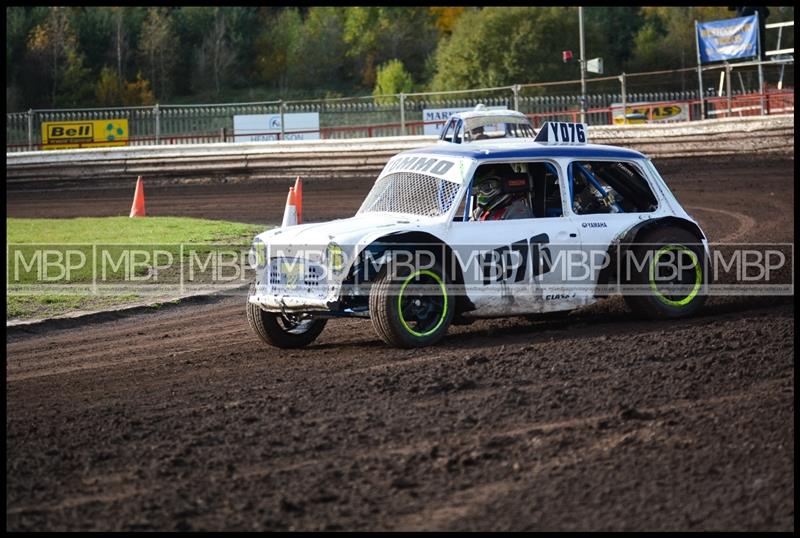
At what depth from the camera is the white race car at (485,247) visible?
8.62 meters

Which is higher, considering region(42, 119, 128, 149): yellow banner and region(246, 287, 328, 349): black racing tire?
region(42, 119, 128, 149): yellow banner

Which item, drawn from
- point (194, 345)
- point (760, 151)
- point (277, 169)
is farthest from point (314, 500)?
point (277, 169)

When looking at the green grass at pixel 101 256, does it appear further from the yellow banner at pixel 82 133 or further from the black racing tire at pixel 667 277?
the yellow banner at pixel 82 133

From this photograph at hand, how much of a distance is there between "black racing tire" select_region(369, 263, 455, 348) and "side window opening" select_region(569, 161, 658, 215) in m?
1.68

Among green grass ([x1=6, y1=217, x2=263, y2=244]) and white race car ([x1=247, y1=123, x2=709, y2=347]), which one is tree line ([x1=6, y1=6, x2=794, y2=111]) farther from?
white race car ([x1=247, y1=123, x2=709, y2=347])

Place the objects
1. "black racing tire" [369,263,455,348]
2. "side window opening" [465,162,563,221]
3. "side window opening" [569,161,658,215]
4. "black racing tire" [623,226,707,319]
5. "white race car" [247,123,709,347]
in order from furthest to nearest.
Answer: "side window opening" [569,161,658,215] < "side window opening" [465,162,563,221] < "black racing tire" [623,226,707,319] < "white race car" [247,123,709,347] < "black racing tire" [369,263,455,348]

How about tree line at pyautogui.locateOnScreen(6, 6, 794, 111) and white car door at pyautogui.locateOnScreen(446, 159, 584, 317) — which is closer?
white car door at pyautogui.locateOnScreen(446, 159, 584, 317)

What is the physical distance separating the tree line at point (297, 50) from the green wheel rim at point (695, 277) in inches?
2060

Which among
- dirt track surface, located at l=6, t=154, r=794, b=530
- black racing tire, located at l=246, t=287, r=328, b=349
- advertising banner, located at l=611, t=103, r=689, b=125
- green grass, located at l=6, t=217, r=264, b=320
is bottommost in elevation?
dirt track surface, located at l=6, t=154, r=794, b=530

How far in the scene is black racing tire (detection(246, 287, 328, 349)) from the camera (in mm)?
9305

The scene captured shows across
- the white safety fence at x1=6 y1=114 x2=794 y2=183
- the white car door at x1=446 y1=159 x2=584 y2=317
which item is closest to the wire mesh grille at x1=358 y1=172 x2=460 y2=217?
the white car door at x1=446 y1=159 x2=584 y2=317

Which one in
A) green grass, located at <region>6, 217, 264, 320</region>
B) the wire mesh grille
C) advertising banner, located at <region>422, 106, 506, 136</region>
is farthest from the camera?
advertising banner, located at <region>422, 106, 506, 136</region>

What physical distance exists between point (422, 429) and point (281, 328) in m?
3.38

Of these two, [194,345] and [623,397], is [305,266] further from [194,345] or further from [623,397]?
[623,397]
